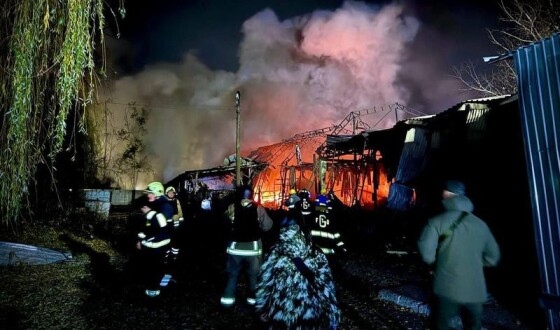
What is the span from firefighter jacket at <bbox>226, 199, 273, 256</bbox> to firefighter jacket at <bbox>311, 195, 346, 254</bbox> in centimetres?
273

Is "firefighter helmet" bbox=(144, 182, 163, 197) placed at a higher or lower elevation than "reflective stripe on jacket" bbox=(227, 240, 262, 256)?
higher

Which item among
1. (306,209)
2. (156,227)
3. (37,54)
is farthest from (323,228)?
(37,54)

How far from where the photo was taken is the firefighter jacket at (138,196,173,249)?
607cm

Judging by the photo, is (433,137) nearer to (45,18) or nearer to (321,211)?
(321,211)

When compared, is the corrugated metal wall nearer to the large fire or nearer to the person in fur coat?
the person in fur coat

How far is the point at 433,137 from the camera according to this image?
10.2m

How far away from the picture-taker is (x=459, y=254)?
123 inches

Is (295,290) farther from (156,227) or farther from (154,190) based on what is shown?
(154,190)

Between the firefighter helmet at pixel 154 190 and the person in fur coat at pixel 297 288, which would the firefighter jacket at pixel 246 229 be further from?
the person in fur coat at pixel 297 288

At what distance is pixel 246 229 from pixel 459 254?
3.39 metres

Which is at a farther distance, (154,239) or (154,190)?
(154,190)

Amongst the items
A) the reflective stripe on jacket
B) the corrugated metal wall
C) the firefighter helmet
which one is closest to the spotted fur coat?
the reflective stripe on jacket

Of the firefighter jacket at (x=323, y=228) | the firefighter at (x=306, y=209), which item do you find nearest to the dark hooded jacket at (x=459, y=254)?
the firefighter jacket at (x=323, y=228)

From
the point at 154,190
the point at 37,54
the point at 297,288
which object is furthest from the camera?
the point at 154,190
